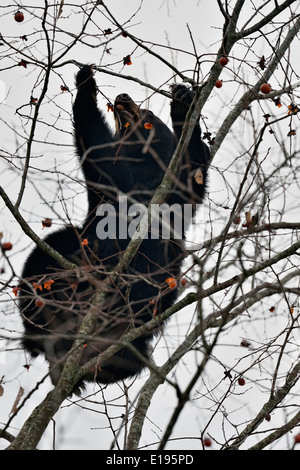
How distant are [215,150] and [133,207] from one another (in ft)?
3.36

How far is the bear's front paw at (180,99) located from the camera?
5906 millimetres

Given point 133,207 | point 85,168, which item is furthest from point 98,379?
point 85,168

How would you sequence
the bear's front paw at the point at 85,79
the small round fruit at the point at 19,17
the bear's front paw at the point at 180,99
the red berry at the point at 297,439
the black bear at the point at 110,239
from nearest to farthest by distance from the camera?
the red berry at the point at 297,439
the small round fruit at the point at 19,17
the bear's front paw at the point at 180,99
the black bear at the point at 110,239
the bear's front paw at the point at 85,79

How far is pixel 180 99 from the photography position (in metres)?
5.92

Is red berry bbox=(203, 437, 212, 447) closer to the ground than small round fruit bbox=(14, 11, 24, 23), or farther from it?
closer to the ground

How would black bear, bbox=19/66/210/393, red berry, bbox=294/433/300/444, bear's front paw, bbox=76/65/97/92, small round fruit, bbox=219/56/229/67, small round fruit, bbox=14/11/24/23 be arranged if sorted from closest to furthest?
red berry, bbox=294/433/300/444
small round fruit, bbox=219/56/229/67
small round fruit, bbox=14/11/24/23
black bear, bbox=19/66/210/393
bear's front paw, bbox=76/65/97/92

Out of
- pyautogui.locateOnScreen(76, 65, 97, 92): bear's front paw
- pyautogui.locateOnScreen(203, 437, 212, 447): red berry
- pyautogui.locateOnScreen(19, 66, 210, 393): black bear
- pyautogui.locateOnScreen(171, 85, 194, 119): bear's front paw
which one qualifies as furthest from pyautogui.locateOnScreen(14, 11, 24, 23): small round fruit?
pyautogui.locateOnScreen(203, 437, 212, 447): red berry

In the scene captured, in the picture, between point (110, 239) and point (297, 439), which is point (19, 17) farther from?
point (297, 439)

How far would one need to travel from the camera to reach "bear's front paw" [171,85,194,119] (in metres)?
5.91

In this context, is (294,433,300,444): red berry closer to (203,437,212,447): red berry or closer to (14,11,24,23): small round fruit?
(203,437,212,447): red berry

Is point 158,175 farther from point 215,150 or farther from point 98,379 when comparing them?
point 98,379

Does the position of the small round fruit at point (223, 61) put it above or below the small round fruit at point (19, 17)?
below

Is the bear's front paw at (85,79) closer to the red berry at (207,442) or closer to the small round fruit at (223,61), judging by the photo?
the small round fruit at (223,61)

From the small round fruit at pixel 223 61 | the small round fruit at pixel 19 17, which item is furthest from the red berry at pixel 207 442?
the small round fruit at pixel 19 17
